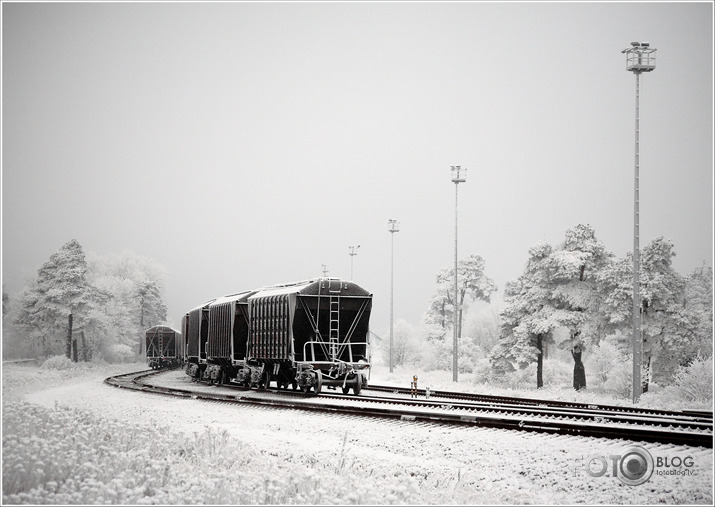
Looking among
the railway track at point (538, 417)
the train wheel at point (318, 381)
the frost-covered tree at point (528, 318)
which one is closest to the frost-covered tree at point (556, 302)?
the frost-covered tree at point (528, 318)

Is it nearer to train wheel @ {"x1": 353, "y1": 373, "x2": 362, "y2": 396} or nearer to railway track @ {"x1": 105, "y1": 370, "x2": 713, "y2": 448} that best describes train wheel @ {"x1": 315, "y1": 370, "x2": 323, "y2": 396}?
railway track @ {"x1": 105, "y1": 370, "x2": 713, "y2": 448}

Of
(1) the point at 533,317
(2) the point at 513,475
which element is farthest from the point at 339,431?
(1) the point at 533,317

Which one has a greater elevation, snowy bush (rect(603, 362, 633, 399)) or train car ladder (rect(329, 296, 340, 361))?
train car ladder (rect(329, 296, 340, 361))

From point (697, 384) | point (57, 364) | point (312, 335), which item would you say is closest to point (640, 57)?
point (697, 384)

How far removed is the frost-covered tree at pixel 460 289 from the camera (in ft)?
228

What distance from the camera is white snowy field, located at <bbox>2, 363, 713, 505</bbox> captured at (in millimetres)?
9883

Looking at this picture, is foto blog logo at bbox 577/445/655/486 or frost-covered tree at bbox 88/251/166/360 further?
frost-covered tree at bbox 88/251/166/360

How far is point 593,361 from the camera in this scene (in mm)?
52000

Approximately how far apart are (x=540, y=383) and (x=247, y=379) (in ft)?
59.8

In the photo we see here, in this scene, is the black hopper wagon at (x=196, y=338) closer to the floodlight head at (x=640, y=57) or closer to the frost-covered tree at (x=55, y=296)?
the frost-covered tree at (x=55, y=296)

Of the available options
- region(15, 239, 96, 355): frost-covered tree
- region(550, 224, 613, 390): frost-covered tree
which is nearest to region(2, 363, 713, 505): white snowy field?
region(550, 224, 613, 390): frost-covered tree

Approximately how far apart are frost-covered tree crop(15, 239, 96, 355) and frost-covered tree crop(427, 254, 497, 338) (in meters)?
33.0

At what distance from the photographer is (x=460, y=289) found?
2763 inches

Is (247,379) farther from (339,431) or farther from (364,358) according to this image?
(339,431)
